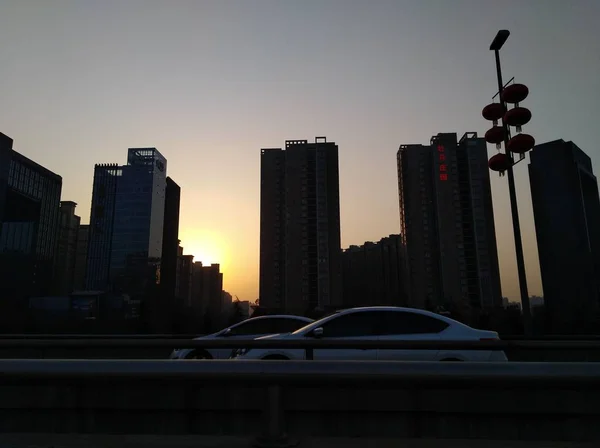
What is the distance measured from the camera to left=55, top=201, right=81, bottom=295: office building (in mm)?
137500

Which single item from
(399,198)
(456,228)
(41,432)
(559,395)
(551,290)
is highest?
(399,198)

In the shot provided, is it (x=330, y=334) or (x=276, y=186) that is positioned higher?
(x=276, y=186)

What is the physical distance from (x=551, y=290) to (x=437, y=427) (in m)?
54.8

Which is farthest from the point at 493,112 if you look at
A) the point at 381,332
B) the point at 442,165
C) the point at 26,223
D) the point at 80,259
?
the point at 80,259

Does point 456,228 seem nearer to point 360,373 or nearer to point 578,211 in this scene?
point 578,211

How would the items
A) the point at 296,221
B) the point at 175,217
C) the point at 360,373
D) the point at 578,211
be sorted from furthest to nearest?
the point at 175,217
the point at 296,221
the point at 578,211
the point at 360,373

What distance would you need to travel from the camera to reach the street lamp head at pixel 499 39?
39.0 ft

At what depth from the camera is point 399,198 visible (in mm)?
66812

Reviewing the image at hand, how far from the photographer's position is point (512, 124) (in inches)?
447

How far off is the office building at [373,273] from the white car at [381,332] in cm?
5315

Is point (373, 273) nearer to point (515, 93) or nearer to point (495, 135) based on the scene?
point (495, 135)

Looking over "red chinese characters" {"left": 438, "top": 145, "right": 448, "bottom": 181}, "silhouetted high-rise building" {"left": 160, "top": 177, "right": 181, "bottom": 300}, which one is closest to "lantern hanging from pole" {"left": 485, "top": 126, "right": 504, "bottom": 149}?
"red chinese characters" {"left": 438, "top": 145, "right": 448, "bottom": 181}

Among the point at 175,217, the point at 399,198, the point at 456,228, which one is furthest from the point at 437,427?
the point at 175,217

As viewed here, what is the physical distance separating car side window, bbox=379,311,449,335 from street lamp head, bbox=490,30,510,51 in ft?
27.3
